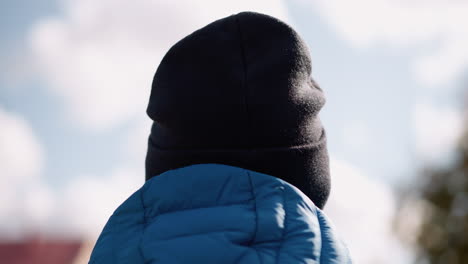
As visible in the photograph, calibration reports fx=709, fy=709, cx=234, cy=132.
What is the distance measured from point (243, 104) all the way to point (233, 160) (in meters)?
0.14

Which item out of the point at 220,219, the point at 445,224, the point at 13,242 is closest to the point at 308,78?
the point at 220,219

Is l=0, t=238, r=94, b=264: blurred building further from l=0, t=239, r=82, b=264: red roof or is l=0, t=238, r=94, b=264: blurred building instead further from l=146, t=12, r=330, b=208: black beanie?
l=146, t=12, r=330, b=208: black beanie

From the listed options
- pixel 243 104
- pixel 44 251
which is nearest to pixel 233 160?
pixel 243 104

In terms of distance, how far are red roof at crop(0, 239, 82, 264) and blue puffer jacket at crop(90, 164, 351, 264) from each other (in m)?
18.3

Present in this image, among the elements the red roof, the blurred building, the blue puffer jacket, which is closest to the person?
the blue puffer jacket

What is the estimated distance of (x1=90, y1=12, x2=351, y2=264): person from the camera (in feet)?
4.95

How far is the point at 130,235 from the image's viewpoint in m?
1.60

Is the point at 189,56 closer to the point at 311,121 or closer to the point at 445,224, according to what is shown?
the point at 311,121

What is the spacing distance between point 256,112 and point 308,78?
228 mm

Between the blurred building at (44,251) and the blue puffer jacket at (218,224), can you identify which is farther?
the blurred building at (44,251)

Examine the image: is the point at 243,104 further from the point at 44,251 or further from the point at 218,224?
the point at 44,251

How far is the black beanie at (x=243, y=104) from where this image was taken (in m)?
1.78

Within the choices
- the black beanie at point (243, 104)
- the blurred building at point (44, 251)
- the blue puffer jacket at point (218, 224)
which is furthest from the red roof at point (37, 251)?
the blue puffer jacket at point (218, 224)

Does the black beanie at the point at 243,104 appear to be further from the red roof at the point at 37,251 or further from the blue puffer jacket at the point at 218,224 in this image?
the red roof at the point at 37,251
